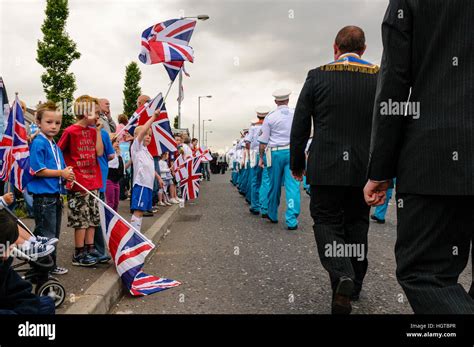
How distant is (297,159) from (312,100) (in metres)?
0.50

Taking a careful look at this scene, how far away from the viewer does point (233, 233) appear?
7.47 m

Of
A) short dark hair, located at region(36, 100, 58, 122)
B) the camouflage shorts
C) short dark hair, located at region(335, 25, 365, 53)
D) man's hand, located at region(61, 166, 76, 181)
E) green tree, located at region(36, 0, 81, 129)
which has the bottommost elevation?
the camouflage shorts

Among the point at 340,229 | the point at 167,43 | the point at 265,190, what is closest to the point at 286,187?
the point at 265,190

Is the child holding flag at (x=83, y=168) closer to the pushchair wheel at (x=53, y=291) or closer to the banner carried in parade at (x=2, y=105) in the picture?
the banner carried in parade at (x=2, y=105)

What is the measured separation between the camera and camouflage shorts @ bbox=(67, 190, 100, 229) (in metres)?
4.72

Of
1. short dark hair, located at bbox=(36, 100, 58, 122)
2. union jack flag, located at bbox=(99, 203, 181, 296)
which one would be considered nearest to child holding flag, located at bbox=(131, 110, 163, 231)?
union jack flag, located at bbox=(99, 203, 181, 296)

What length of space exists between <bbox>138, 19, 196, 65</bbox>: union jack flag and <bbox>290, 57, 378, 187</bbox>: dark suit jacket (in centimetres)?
269

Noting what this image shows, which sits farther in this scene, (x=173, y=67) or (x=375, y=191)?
(x=173, y=67)

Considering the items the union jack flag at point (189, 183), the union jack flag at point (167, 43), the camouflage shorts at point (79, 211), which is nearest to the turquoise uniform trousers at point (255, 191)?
the union jack flag at point (189, 183)

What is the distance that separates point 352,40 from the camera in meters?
3.77

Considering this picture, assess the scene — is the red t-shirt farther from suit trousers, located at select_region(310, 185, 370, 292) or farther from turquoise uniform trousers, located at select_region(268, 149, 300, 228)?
turquoise uniform trousers, located at select_region(268, 149, 300, 228)

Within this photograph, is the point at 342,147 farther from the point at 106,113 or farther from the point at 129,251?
the point at 106,113

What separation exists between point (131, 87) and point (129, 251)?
57536 mm

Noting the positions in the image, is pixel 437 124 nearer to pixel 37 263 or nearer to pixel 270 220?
pixel 37 263
